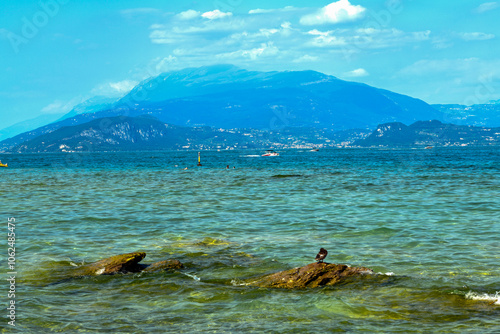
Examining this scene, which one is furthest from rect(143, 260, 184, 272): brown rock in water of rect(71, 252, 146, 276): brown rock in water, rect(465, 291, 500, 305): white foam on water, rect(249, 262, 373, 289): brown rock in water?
rect(465, 291, 500, 305): white foam on water

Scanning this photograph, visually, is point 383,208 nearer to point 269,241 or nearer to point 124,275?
point 269,241

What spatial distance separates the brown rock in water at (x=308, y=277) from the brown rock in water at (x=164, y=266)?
11.9ft

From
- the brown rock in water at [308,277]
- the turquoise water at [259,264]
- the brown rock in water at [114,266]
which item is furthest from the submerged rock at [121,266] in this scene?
the brown rock in water at [308,277]

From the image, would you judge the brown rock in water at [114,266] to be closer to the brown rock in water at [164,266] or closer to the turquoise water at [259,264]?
the brown rock in water at [164,266]

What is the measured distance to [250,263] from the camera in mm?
20922

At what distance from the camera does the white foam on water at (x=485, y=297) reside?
15.3 metres

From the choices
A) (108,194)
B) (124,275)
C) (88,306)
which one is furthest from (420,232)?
(108,194)

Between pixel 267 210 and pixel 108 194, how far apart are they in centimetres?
2259

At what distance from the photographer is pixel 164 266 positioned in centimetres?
1967

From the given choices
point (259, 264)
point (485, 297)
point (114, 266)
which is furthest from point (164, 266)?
point (485, 297)

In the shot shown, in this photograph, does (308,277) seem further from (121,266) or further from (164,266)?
(121,266)

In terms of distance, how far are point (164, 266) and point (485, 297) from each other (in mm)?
11801

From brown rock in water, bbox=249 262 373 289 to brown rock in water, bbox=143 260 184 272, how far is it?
11.9 feet

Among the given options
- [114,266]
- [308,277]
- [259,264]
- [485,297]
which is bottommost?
[485,297]
